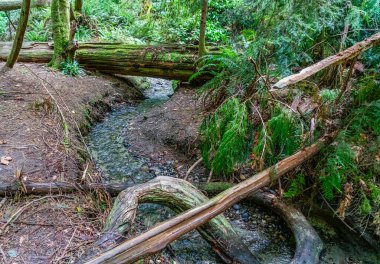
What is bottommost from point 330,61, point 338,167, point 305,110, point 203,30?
point 338,167

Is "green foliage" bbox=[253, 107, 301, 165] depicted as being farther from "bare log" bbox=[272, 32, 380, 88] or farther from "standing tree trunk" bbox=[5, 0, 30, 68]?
"standing tree trunk" bbox=[5, 0, 30, 68]

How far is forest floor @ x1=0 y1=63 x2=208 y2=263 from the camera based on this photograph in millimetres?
2807

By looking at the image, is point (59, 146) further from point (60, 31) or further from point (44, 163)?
point (60, 31)

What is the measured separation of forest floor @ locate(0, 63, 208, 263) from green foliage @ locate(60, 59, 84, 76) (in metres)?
0.15

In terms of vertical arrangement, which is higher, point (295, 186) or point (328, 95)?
point (328, 95)

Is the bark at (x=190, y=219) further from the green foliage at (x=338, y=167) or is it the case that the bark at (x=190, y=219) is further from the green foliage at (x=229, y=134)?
the green foliage at (x=229, y=134)

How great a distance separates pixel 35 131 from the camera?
434 centimetres

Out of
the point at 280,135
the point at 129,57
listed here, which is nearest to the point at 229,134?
the point at 280,135

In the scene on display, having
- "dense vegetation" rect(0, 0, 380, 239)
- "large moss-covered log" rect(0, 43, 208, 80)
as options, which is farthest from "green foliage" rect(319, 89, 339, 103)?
"large moss-covered log" rect(0, 43, 208, 80)

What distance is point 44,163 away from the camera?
3748mm

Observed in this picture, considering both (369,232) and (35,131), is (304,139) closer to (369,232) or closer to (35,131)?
(369,232)

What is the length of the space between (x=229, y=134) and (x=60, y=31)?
5.30m

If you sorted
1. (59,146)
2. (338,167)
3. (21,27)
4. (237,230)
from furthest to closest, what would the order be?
(21,27)
(59,146)
(237,230)
(338,167)

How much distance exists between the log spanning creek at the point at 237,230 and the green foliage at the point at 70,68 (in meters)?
2.49
